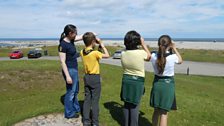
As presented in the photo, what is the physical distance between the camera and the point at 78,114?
8.88m

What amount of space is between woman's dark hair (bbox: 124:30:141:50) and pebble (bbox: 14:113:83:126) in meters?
2.67

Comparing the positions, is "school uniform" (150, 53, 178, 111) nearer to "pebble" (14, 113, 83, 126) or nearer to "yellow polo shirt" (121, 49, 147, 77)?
"yellow polo shirt" (121, 49, 147, 77)

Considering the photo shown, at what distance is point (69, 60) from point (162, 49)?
8.09 feet

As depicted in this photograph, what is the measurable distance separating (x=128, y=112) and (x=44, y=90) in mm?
9736

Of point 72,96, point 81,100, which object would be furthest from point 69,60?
point 81,100

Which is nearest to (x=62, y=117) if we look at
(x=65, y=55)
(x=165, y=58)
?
(x=65, y=55)

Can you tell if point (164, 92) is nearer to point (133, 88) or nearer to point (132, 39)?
point (133, 88)

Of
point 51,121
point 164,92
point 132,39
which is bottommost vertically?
point 51,121

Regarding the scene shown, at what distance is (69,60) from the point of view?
8023 mm

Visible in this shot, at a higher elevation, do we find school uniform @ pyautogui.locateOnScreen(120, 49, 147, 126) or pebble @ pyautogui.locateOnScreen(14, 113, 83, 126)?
school uniform @ pyautogui.locateOnScreen(120, 49, 147, 126)

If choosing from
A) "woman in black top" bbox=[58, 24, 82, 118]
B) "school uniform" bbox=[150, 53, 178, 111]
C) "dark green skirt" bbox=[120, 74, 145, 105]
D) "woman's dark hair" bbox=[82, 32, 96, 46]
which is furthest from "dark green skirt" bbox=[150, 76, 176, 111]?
"woman in black top" bbox=[58, 24, 82, 118]

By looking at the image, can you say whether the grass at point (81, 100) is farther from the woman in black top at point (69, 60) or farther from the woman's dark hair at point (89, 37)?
the woman's dark hair at point (89, 37)

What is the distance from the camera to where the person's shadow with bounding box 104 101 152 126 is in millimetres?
8602

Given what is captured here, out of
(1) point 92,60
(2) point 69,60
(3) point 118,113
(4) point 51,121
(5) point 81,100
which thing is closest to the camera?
(1) point 92,60
